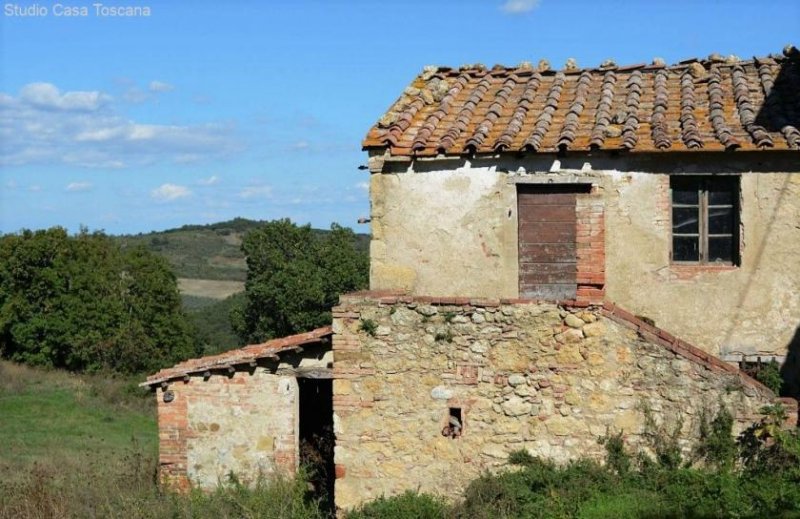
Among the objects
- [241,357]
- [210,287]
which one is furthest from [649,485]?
[210,287]

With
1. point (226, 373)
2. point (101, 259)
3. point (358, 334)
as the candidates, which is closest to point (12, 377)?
point (101, 259)

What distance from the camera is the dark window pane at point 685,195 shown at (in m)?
11.8

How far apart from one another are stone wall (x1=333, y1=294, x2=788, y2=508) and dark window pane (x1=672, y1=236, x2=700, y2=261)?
2.64 meters

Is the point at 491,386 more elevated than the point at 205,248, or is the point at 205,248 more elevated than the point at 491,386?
the point at 205,248

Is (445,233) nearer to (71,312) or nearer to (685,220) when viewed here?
(685,220)

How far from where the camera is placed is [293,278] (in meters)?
38.7

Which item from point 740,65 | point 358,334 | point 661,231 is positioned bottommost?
point 358,334

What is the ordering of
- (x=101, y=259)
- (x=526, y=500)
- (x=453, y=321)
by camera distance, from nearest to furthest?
(x=526, y=500) < (x=453, y=321) < (x=101, y=259)

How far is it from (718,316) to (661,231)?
49.3 inches

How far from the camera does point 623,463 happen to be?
938 centimetres

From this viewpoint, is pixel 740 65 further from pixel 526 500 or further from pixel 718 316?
pixel 526 500

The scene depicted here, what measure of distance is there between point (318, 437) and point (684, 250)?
5575 mm

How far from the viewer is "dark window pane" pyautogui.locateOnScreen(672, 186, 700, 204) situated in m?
11.8

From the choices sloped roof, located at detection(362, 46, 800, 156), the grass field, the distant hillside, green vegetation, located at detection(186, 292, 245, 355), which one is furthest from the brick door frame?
the distant hillside
